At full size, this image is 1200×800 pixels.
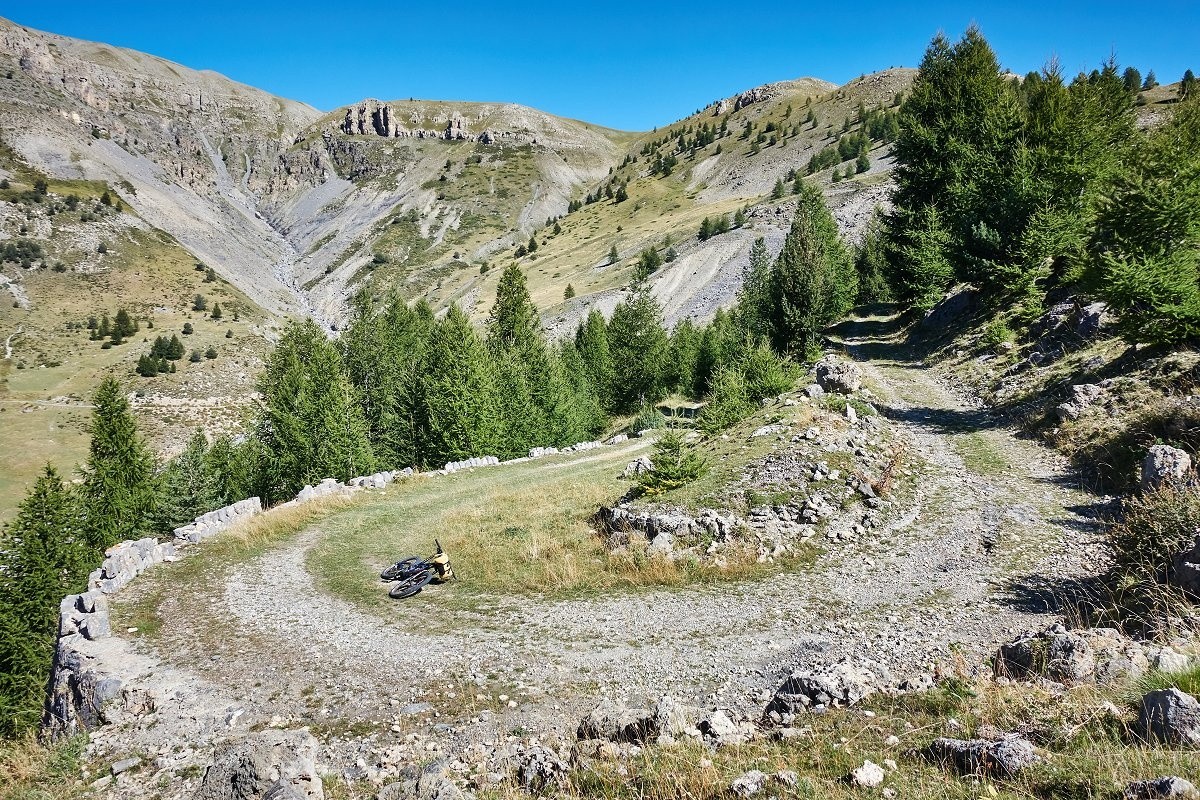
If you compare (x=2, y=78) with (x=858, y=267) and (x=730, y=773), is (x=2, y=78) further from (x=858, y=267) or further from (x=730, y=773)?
(x=730, y=773)

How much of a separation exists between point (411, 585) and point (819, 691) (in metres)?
11.3

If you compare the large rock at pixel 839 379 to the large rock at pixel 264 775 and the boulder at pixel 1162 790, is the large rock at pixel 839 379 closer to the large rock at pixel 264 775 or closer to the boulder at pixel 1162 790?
the boulder at pixel 1162 790

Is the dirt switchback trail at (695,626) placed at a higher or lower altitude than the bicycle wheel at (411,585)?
lower

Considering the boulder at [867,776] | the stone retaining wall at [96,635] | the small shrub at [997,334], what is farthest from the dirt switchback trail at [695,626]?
the small shrub at [997,334]

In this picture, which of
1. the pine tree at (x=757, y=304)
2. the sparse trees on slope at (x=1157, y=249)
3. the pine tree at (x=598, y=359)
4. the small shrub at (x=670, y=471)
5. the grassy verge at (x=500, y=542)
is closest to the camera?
the grassy verge at (x=500, y=542)

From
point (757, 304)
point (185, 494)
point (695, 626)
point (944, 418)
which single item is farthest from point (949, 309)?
point (185, 494)

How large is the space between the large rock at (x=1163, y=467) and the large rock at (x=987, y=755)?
1001 cm

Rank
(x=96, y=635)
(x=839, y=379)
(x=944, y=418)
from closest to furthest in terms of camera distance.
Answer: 1. (x=96, y=635)
2. (x=944, y=418)
3. (x=839, y=379)

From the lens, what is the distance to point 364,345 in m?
53.6

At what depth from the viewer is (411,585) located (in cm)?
1555

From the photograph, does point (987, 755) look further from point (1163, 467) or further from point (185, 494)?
point (185, 494)

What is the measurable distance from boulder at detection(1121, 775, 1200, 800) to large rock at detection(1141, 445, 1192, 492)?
10534 mm

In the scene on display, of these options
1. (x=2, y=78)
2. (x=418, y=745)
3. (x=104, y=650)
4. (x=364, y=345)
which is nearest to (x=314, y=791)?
(x=418, y=745)

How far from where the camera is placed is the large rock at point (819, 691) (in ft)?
24.9
